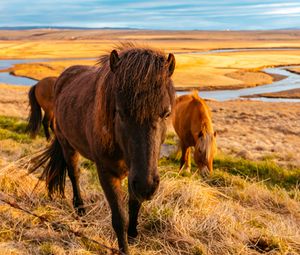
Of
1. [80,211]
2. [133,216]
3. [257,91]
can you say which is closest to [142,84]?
[133,216]

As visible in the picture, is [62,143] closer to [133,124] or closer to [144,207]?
[144,207]

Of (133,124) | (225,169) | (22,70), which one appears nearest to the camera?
(133,124)

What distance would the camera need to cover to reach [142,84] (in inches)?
108

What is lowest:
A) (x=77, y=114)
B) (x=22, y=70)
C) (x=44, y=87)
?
(x=22, y=70)

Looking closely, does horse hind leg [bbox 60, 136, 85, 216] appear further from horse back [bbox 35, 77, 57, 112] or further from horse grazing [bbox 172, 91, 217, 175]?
horse back [bbox 35, 77, 57, 112]

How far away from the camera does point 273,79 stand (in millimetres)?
38000

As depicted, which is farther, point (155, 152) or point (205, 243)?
point (205, 243)

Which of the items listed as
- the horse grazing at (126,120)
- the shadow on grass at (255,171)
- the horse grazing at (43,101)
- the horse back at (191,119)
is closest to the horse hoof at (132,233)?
the horse grazing at (126,120)

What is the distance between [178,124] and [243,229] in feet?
15.4

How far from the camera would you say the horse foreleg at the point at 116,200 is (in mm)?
3561

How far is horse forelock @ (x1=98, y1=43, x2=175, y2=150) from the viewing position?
8.95ft

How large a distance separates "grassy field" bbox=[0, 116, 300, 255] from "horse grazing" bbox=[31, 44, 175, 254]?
40 centimetres

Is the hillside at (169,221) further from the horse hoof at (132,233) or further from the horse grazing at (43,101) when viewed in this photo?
the horse grazing at (43,101)

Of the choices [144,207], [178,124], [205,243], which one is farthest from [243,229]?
[178,124]
